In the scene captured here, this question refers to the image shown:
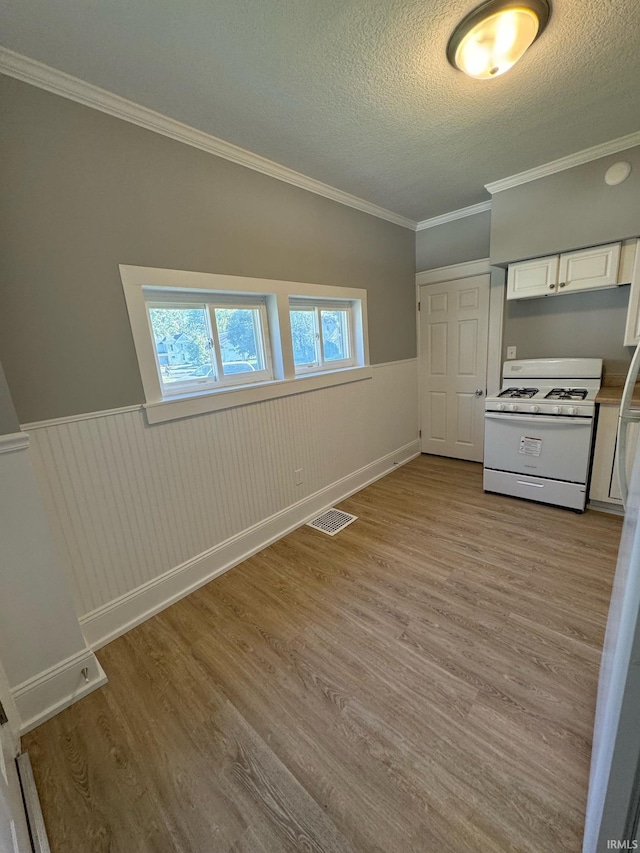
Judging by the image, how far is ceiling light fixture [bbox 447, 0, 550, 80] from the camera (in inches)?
49.7

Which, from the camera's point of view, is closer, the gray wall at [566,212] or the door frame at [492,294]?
the gray wall at [566,212]

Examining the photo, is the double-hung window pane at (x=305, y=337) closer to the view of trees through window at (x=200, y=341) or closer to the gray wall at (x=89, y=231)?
the view of trees through window at (x=200, y=341)

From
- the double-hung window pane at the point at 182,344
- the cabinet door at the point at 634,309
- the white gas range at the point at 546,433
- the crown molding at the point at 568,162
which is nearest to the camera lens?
the double-hung window pane at the point at 182,344

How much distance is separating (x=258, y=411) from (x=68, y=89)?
5.81 feet

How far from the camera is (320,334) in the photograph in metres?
2.96

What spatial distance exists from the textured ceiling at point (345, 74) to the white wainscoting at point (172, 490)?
58.9 inches

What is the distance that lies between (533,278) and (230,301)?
248 centimetres

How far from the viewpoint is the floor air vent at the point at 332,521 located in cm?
270

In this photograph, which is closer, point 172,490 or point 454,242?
point 172,490

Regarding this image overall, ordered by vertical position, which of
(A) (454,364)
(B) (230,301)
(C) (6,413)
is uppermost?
(B) (230,301)

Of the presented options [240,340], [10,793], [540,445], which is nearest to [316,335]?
[240,340]

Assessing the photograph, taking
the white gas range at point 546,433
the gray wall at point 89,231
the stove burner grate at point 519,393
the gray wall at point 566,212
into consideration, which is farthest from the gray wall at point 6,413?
the gray wall at point 566,212

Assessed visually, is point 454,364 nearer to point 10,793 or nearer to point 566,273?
point 566,273

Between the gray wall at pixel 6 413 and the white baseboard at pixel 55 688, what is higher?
the gray wall at pixel 6 413
